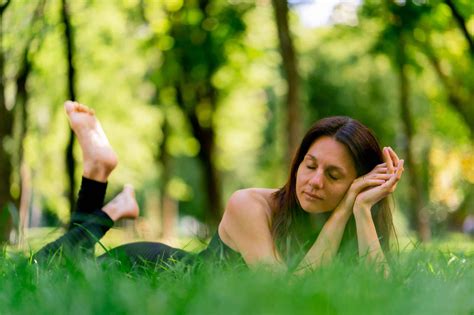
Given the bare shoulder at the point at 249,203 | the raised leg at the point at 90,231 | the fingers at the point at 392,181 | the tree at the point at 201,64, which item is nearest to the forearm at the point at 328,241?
the fingers at the point at 392,181

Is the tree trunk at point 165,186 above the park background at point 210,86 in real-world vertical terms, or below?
below

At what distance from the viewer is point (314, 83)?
1035 inches

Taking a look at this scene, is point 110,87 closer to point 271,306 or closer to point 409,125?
point 409,125

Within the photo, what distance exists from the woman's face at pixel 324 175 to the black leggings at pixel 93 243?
75 centimetres

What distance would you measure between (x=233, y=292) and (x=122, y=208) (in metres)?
3.44

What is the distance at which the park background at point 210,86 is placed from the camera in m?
10.7

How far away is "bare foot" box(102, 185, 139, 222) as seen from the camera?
574cm

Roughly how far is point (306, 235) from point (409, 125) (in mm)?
12105

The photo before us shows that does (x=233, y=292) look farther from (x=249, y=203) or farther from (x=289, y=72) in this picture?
(x=289, y=72)

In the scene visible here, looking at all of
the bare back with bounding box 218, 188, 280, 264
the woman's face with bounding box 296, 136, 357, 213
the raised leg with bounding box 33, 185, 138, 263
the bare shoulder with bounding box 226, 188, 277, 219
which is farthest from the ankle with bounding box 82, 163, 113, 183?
the woman's face with bounding box 296, 136, 357, 213

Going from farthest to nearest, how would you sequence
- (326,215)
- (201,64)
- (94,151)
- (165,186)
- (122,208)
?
(165,186)
(201,64)
(122,208)
(94,151)
(326,215)

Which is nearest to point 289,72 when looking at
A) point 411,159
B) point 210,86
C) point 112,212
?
point 210,86

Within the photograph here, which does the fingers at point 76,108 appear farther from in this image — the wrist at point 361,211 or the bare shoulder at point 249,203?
the wrist at point 361,211

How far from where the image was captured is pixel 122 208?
5.75 m
